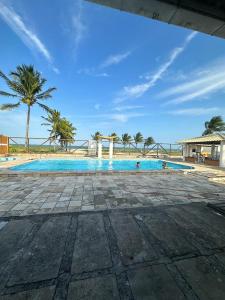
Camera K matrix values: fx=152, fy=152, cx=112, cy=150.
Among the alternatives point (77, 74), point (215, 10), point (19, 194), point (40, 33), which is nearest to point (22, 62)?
point (77, 74)

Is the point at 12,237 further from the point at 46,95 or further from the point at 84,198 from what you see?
the point at 46,95

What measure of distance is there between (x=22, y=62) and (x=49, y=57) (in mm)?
6449

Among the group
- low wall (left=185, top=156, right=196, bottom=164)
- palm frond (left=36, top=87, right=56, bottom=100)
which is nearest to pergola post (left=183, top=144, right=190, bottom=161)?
low wall (left=185, top=156, right=196, bottom=164)

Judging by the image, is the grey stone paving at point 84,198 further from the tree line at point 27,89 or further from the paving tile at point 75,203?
the tree line at point 27,89

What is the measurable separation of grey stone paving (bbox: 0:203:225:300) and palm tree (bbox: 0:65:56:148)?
647 inches

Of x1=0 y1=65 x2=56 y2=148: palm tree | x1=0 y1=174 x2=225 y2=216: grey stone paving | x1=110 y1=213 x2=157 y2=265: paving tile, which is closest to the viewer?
x1=110 y1=213 x2=157 y2=265: paving tile

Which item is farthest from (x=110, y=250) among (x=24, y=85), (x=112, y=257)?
(x=24, y=85)

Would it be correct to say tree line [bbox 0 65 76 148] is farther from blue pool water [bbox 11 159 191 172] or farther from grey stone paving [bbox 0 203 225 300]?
grey stone paving [bbox 0 203 225 300]

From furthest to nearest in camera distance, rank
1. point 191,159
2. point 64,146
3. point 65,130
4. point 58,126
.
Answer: point 65,130 < point 58,126 < point 64,146 < point 191,159

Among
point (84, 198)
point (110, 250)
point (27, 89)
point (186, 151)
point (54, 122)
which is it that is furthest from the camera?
point (54, 122)

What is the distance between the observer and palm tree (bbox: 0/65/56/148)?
51.2 ft

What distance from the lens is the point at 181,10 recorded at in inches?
83.3

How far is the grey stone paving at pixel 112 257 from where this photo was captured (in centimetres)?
140

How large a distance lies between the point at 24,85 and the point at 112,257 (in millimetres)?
18545
